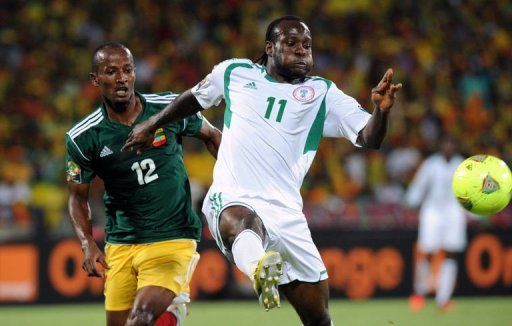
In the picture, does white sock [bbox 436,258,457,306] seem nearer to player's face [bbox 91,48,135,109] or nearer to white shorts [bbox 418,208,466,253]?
white shorts [bbox 418,208,466,253]

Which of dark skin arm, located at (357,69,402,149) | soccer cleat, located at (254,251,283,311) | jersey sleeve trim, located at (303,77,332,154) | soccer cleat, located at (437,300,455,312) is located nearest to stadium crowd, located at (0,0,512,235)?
soccer cleat, located at (437,300,455,312)

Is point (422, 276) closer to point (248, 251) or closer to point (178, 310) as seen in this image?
point (178, 310)

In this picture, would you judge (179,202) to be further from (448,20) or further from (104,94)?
(448,20)

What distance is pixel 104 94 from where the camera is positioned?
274 inches

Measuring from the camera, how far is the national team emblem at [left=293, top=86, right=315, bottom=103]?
255 inches

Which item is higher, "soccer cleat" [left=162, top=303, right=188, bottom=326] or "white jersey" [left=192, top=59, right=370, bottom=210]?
"white jersey" [left=192, top=59, right=370, bottom=210]

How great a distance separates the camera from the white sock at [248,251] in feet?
18.9

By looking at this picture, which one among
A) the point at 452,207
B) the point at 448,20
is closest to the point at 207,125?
the point at 452,207

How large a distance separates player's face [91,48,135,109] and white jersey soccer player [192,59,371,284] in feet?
1.87

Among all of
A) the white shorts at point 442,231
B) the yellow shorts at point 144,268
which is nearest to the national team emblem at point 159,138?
the yellow shorts at point 144,268

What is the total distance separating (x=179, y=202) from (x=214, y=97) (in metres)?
0.85

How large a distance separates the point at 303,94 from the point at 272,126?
0.96 ft

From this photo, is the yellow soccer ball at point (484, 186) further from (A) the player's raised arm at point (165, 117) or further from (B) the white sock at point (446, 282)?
(B) the white sock at point (446, 282)

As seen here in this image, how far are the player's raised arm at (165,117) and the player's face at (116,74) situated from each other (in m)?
0.35
